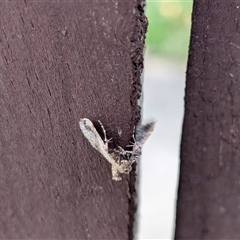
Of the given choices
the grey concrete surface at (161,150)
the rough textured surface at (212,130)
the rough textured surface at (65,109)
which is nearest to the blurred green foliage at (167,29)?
the grey concrete surface at (161,150)

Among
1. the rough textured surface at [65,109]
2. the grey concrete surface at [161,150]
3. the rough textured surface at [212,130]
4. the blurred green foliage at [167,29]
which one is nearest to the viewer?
the rough textured surface at [65,109]

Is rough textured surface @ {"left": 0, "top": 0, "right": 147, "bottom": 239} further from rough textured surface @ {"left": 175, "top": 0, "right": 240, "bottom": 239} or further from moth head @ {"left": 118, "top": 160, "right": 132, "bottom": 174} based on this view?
rough textured surface @ {"left": 175, "top": 0, "right": 240, "bottom": 239}

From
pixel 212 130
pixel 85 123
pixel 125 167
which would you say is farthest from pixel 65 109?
pixel 212 130

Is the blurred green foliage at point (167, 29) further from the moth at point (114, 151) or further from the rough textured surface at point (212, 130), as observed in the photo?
the moth at point (114, 151)

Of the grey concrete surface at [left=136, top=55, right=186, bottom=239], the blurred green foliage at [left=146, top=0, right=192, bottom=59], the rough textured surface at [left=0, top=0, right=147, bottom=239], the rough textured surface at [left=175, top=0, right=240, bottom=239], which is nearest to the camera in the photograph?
the rough textured surface at [left=0, top=0, right=147, bottom=239]

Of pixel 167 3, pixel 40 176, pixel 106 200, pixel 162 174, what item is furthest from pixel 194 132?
pixel 167 3

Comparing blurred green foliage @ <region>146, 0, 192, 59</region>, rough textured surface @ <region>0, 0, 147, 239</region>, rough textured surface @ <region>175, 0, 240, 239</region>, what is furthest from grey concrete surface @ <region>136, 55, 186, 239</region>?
rough textured surface @ <region>0, 0, 147, 239</region>
